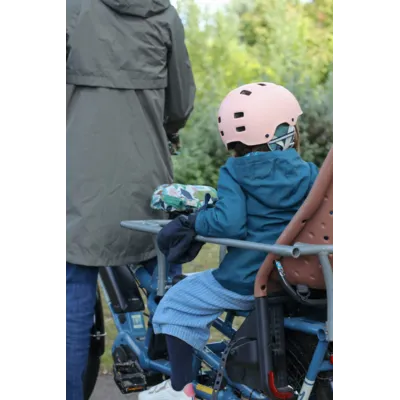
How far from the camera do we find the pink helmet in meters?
3.00

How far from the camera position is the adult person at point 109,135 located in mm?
3342

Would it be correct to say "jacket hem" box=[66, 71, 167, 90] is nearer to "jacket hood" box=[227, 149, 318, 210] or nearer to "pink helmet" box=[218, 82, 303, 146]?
"pink helmet" box=[218, 82, 303, 146]

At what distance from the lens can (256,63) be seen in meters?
8.68

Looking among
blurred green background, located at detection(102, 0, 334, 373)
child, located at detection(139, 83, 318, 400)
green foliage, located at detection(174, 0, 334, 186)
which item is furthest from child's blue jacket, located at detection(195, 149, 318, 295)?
green foliage, located at detection(174, 0, 334, 186)

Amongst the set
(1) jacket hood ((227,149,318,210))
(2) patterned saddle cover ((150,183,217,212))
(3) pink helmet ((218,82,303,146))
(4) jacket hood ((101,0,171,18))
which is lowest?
(2) patterned saddle cover ((150,183,217,212))

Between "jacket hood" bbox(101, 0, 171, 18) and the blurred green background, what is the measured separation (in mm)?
4201

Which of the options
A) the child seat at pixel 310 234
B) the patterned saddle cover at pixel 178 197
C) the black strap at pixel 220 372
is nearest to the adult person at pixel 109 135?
the patterned saddle cover at pixel 178 197

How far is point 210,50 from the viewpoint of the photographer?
8250 mm
